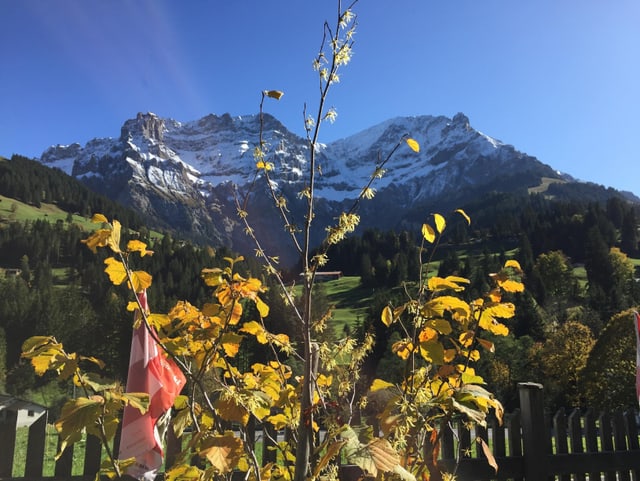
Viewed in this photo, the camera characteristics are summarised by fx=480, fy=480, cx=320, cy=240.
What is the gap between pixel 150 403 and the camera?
82.3 inches

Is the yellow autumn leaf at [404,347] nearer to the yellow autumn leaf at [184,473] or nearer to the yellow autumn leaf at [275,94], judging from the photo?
the yellow autumn leaf at [184,473]

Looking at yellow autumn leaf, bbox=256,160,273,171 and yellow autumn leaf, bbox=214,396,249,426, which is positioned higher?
yellow autumn leaf, bbox=256,160,273,171

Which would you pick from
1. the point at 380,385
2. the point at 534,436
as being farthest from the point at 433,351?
the point at 534,436

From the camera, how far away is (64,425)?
1.22m

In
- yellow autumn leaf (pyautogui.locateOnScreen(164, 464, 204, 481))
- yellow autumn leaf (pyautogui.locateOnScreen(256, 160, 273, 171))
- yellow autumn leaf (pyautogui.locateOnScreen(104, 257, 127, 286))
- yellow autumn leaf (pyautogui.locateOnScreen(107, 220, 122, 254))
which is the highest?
yellow autumn leaf (pyautogui.locateOnScreen(256, 160, 273, 171))

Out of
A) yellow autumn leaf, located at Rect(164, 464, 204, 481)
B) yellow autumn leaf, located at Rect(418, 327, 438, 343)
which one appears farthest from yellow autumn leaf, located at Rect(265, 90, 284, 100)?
yellow autumn leaf, located at Rect(164, 464, 204, 481)

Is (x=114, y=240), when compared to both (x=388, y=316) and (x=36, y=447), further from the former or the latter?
(x=36, y=447)

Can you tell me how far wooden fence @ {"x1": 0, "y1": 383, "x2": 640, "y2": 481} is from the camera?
241cm

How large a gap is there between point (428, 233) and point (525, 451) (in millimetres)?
2058

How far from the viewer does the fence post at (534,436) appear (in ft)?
9.80

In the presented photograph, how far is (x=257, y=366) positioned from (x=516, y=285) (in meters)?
1.10

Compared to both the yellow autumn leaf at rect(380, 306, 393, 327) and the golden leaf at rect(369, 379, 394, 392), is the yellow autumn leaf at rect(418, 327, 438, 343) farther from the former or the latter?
the golden leaf at rect(369, 379, 394, 392)

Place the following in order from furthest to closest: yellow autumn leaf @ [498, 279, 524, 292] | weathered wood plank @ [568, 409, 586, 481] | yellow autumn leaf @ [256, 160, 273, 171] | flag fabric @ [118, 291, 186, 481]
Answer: weathered wood plank @ [568, 409, 586, 481]
flag fabric @ [118, 291, 186, 481]
yellow autumn leaf @ [498, 279, 524, 292]
yellow autumn leaf @ [256, 160, 273, 171]

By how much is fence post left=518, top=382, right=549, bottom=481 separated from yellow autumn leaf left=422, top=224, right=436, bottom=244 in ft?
6.05
